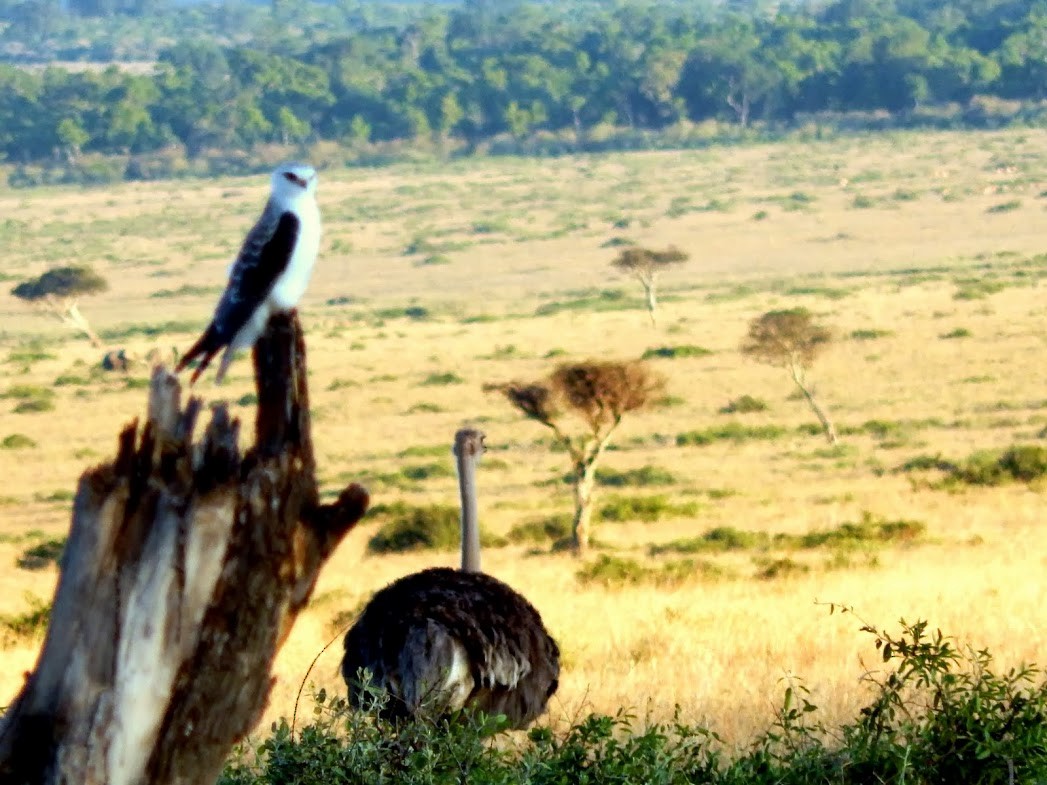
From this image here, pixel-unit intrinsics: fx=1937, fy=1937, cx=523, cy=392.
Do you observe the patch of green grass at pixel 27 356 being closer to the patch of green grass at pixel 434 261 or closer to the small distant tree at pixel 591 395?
the patch of green grass at pixel 434 261

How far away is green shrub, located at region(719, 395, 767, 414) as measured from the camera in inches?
1331

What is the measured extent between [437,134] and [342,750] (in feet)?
363

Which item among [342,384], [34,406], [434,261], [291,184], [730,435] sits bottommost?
[434,261]

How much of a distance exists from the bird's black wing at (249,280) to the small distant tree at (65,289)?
143 ft

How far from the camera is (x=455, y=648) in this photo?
8.30 metres

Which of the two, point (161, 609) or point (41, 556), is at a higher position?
point (161, 609)

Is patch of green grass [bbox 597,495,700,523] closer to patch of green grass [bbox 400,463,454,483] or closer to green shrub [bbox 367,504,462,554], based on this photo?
green shrub [bbox 367,504,462,554]

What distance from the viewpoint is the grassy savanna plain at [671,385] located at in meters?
13.1

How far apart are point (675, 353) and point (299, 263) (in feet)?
115

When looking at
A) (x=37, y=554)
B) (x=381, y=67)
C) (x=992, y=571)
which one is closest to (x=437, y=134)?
(x=381, y=67)

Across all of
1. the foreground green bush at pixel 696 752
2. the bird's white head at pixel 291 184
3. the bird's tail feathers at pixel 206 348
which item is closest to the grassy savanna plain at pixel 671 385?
the foreground green bush at pixel 696 752

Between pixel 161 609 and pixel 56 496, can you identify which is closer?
pixel 161 609

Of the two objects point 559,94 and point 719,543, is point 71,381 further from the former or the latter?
point 559,94

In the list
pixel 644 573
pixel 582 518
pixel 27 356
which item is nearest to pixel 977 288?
pixel 27 356
